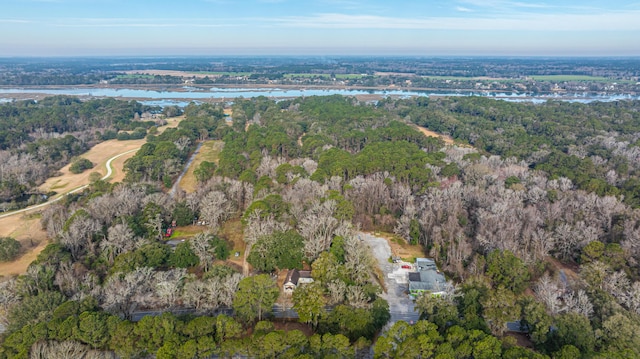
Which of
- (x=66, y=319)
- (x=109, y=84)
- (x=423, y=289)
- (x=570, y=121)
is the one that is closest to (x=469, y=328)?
(x=423, y=289)

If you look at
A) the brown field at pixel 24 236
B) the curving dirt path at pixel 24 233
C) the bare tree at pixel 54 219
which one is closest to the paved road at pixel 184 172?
the bare tree at pixel 54 219

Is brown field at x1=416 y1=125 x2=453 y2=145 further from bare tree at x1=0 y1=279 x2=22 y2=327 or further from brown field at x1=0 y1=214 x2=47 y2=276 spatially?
bare tree at x1=0 y1=279 x2=22 y2=327

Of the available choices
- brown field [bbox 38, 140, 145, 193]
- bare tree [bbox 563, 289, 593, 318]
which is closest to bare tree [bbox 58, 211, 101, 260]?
brown field [bbox 38, 140, 145, 193]

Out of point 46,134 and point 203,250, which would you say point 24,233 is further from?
point 46,134

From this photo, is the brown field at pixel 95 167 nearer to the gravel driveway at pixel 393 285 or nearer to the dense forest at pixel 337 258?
the dense forest at pixel 337 258

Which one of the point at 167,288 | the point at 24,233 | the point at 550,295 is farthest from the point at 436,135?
the point at 24,233

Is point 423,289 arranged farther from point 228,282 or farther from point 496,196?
point 496,196
